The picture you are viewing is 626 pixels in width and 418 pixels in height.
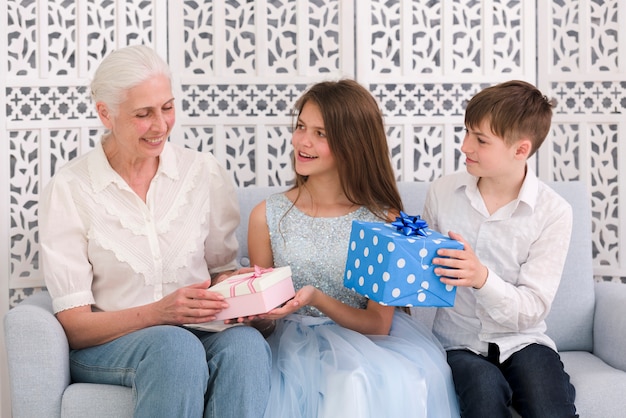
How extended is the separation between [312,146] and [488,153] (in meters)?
0.51

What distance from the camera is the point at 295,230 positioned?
2525 mm

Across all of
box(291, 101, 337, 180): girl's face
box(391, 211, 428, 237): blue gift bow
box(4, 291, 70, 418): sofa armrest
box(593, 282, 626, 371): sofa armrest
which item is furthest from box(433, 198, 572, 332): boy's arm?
box(4, 291, 70, 418): sofa armrest

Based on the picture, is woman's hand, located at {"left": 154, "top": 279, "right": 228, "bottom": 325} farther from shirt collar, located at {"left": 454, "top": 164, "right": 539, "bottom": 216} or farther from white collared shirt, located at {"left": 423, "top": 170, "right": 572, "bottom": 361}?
shirt collar, located at {"left": 454, "top": 164, "right": 539, "bottom": 216}

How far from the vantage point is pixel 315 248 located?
98.7 inches

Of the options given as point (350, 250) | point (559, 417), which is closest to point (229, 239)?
point (350, 250)

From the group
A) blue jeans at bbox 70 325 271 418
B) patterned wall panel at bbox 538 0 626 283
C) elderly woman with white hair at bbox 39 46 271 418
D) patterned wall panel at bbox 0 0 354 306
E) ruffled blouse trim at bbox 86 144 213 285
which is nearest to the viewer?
blue jeans at bbox 70 325 271 418

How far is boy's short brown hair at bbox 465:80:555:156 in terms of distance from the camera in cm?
243

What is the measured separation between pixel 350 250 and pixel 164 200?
567 millimetres

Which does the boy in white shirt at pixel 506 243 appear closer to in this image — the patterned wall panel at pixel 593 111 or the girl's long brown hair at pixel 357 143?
the girl's long brown hair at pixel 357 143

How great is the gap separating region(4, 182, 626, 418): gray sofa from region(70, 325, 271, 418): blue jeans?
0.37ft

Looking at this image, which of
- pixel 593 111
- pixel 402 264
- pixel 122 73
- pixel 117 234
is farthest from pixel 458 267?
pixel 593 111

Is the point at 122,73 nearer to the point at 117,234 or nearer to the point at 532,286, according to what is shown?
the point at 117,234

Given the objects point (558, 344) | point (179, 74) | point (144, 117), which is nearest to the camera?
point (144, 117)

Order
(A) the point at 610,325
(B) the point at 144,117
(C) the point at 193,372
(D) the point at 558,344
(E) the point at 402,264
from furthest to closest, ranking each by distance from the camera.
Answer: (D) the point at 558,344
(A) the point at 610,325
(B) the point at 144,117
(E) the point at 402,264
(C) the point at 193,372
